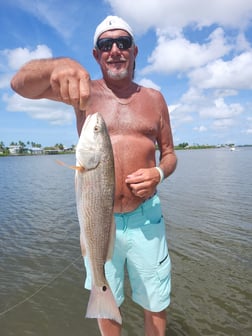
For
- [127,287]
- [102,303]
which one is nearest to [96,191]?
[102,303]

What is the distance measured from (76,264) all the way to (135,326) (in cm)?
351

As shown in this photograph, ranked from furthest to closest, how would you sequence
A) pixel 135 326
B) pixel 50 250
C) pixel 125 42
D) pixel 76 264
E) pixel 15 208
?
pixel 15 208 → pixel 50 250 → pixel 76 264 → pixel 135 326 → pixel 125 42

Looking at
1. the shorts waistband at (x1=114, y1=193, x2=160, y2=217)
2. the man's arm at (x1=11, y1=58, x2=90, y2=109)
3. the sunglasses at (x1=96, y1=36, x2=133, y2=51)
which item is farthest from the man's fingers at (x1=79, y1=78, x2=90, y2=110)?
the shorts waistband at (x1=114, y1=193, x2=160, y2=217)

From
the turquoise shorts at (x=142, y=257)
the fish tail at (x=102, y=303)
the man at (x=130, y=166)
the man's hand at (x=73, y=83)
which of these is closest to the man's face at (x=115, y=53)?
the man at (x=130, y=166)

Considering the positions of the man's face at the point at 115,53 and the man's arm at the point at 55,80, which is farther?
the man's face at the point at 115,53

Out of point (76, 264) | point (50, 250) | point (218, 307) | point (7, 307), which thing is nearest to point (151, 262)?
point (218, 307)

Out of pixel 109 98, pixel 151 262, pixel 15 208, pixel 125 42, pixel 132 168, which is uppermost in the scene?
pixel 125 42

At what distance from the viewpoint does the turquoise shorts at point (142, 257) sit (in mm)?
3623

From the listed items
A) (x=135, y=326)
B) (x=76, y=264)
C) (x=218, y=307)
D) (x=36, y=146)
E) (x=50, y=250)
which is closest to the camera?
(x=135, y=326)

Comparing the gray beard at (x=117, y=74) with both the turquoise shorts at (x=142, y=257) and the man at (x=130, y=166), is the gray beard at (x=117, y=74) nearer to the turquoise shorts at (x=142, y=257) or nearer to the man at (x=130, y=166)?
the man at (x=130, y=166)

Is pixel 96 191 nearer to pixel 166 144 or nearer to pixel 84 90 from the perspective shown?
pixel 84 90

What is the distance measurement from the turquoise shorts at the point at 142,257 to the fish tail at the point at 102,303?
1.74ft

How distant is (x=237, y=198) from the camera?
17.9 meters

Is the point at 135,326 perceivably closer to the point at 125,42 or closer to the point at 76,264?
the point at 76,264
